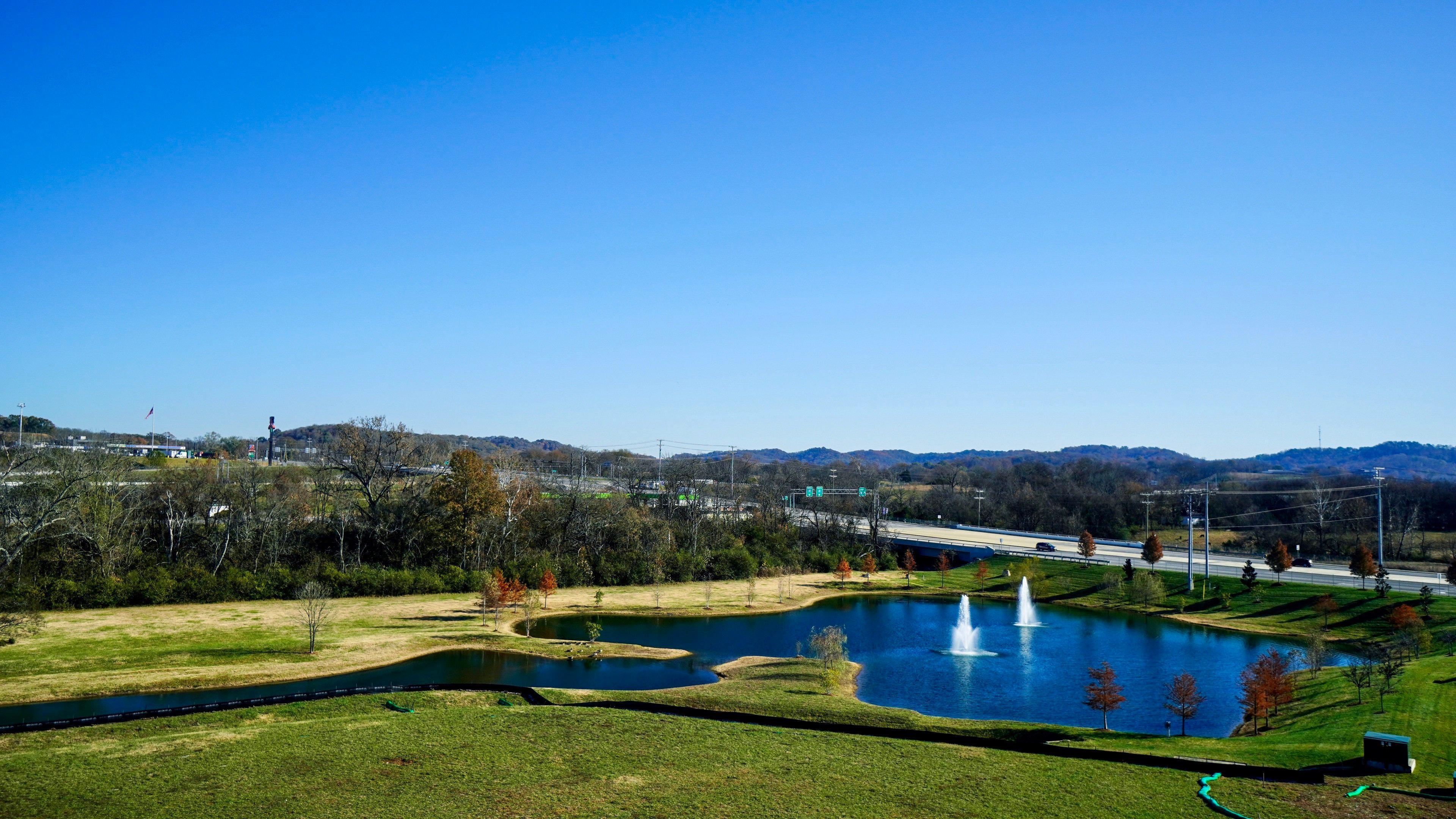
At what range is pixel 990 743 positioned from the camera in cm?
2941

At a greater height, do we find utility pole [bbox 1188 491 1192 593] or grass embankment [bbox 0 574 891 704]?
utility pole [bbox 1188 491 1192 593]

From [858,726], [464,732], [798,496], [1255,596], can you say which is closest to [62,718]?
[464,732]

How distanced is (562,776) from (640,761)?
280 cm

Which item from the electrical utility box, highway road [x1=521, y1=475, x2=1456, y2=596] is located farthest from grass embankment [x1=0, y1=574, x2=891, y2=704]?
highway road [x1=521, y1=475, x2=1456, y2=596]

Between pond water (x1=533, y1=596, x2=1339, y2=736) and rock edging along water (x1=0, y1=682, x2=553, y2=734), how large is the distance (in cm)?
1338

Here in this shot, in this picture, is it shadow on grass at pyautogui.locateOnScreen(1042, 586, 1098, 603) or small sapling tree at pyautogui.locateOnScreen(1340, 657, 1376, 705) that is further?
shadow on grass at pyautogui.locateOnScreen(1042, 586, 1098, 603)

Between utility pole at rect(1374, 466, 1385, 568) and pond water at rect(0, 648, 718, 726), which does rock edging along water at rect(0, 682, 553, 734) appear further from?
utility pole at rect(1374, 466, 1385, 568)

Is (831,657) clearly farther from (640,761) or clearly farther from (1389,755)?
(1389,755)

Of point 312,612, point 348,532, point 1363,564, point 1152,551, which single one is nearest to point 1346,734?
point 1363,564

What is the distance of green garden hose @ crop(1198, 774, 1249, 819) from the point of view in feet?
70.8

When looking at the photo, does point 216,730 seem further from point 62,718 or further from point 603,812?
point 603,812

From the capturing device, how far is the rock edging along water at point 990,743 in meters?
24.8

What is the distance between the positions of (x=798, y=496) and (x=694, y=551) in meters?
59.3

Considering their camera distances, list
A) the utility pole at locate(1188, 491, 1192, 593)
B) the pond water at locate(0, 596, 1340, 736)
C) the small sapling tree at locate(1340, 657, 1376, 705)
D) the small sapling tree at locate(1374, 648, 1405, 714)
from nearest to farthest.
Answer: the small sapling tree at locate(1340, 657, 1376, 705)
the small sapling tree at locate(1374, 648, 1405, 714)
the pond water at locate(0, 596, 1340, 736)
the utility pole at locate(1188, 491, 1192, 593)
